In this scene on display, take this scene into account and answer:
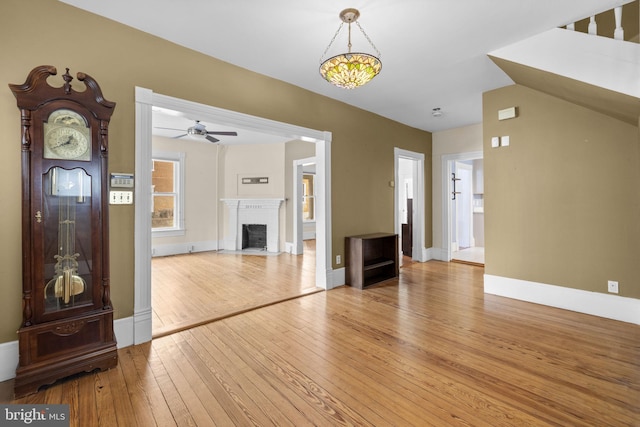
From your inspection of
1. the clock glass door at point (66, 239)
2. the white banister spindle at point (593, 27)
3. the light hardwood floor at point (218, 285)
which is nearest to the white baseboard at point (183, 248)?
the light hardwood floor at point (218, 285)

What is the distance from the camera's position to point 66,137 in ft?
6.47

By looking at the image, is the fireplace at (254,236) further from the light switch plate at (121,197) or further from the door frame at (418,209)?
the light switch plate at (121,197)

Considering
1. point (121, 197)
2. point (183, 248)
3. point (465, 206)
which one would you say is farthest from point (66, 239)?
point (465, 206)

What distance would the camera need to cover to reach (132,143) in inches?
95.9

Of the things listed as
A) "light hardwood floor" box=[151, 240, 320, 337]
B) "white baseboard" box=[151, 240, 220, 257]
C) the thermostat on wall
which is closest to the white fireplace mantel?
"white baseboard" box=[151, 240, 220, 257]

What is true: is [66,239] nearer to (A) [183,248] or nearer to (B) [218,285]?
(B) [218,285]

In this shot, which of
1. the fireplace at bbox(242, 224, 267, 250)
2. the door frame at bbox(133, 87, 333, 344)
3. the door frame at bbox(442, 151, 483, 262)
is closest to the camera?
the door frame at bbox(133, 87, 333, 344)

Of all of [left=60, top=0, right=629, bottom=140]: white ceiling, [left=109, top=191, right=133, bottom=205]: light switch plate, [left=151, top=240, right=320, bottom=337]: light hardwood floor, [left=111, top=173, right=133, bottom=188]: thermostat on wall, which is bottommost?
[left=151, top=240, right=320, bottom=337]: light hardwood floor

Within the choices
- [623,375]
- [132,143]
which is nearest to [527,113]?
[623,375]

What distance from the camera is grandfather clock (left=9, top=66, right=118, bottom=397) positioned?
71.6 inches

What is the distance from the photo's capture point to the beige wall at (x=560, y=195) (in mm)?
2902

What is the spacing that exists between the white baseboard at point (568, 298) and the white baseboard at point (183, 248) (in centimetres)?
615

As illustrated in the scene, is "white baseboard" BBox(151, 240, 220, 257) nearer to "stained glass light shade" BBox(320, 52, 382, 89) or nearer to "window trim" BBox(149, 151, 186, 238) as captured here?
"window trim" BBox(149, 151, 186, 238)

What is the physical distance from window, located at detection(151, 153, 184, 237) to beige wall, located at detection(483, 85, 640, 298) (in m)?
6.43
